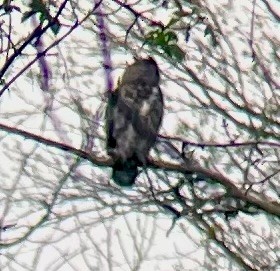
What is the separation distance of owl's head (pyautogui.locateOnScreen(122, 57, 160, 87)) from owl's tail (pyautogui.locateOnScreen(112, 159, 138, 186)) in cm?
43

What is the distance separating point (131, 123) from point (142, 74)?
0.35 metres

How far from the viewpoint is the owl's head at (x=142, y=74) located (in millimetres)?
6046

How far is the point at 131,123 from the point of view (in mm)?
5895

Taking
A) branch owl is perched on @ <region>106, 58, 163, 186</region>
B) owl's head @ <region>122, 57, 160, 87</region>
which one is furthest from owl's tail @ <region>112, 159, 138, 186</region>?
owl's head @ <region>122, 57, 160, 87</region>

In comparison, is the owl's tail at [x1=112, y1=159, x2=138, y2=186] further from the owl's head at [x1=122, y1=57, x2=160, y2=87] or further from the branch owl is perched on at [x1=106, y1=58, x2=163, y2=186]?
the owl's head at [x1=122, y1=57, x2=160, y2=87]

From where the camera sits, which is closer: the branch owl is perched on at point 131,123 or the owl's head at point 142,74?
the branch owl is perched on at point 131,123

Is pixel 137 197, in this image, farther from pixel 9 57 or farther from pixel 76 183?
pixel 9 57

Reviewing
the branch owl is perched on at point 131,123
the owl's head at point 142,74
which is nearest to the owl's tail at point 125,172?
the branch owl is perched on at point 131,123

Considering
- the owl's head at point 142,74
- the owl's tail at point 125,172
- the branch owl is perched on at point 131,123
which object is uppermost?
the owl's head at point 142,74

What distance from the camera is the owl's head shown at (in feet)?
19.8

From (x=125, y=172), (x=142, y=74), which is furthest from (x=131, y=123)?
(x=142, y=74)

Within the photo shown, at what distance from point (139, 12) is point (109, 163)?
128 centimetres

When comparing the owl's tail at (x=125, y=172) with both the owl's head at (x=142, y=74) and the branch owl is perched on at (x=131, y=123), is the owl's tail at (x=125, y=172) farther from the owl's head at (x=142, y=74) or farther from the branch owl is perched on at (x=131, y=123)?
the owl's head at (x=142, y=74)

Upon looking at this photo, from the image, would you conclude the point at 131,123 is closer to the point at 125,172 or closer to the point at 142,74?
the point at 125,172
